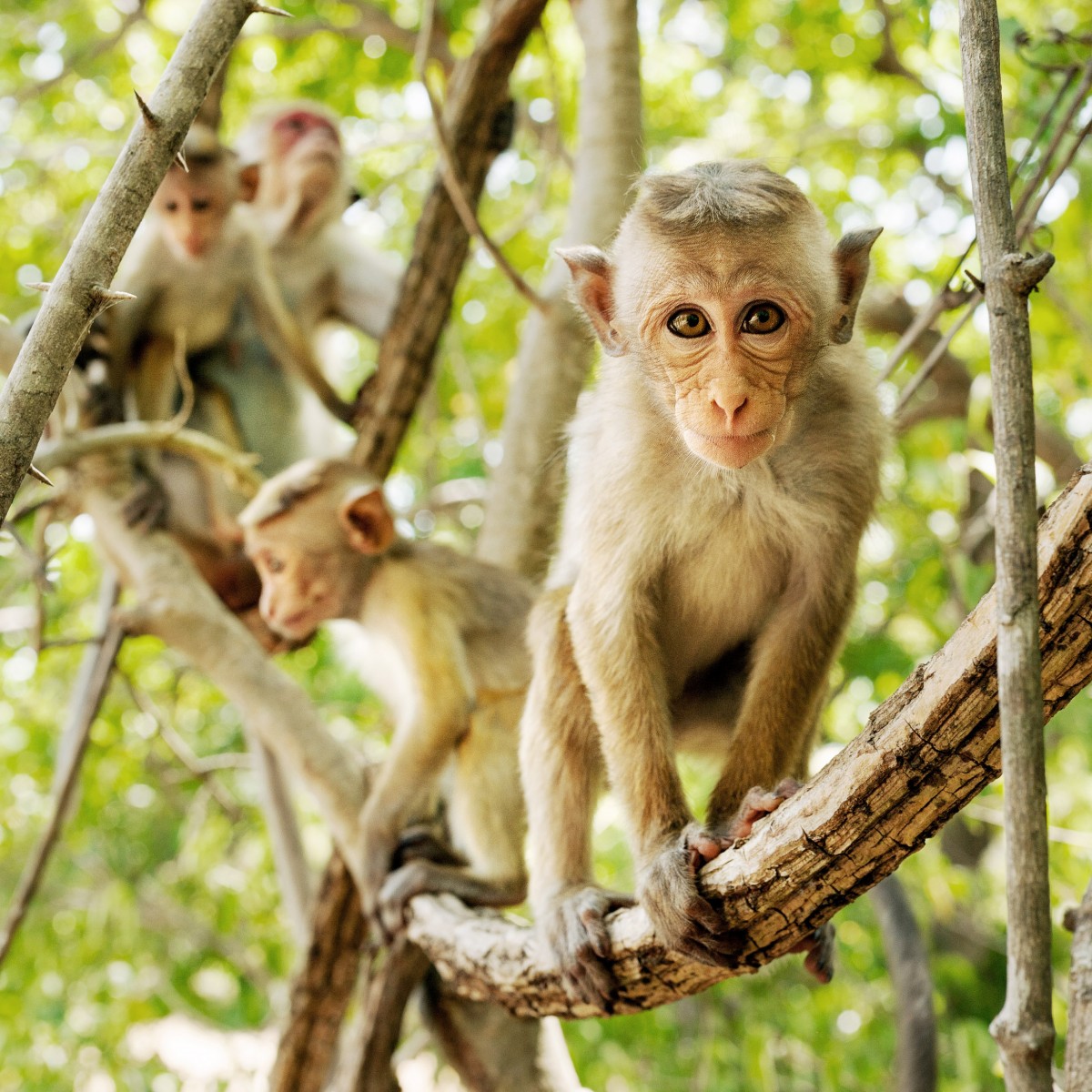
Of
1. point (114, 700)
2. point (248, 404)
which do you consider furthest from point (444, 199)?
point (114, 700)

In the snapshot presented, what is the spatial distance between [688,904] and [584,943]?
645 millimetres

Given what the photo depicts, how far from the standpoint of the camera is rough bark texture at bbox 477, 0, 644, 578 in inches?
218

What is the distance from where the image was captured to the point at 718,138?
892cm

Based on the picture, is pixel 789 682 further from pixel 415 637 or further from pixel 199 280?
pixel 199 280

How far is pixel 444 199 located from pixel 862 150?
10.4 ft

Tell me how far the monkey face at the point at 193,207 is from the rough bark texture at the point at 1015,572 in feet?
18.4

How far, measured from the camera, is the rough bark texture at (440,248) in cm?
579

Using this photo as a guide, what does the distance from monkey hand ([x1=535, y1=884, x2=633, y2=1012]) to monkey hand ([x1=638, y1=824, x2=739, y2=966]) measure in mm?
373

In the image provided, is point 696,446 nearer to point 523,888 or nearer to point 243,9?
point 243,9

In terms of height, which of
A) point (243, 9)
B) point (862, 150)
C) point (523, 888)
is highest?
point (862, 150)

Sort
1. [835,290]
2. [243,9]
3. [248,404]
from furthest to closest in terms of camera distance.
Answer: [248,404] < [835,290] < [243,9]

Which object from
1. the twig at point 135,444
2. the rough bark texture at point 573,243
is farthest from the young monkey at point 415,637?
the twig at point 135,444

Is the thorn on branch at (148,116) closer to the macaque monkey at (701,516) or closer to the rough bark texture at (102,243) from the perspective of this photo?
the rough bark texture at (102,243)

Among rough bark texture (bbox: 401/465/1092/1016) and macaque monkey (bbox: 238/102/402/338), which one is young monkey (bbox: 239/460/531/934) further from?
macaque monkey (bbox: 238/102/402/338)
